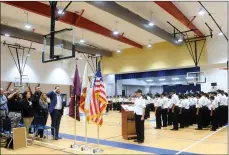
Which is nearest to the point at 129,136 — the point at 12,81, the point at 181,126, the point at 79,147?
the point at 79,147

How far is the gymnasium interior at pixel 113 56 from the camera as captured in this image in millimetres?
5965

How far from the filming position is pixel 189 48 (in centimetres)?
1366

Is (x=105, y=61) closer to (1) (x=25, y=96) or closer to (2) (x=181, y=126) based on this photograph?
(2) (x=181, y=126)

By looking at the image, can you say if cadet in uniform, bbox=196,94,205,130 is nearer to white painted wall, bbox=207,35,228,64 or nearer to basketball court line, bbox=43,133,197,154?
basketball court line, bbox=43,133,197,154

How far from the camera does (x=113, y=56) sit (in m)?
17.4

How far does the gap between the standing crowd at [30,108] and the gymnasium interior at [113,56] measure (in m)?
0.28

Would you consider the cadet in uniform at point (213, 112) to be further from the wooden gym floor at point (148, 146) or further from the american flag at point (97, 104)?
the american flag at point (97, 104)

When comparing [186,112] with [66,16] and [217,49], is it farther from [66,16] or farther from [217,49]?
[66,16]

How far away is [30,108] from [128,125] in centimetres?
298

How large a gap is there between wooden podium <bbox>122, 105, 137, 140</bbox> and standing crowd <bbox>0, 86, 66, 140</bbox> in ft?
6.54

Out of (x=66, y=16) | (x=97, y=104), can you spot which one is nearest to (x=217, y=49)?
(x=66, y=16)

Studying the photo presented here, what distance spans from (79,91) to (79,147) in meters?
1.47

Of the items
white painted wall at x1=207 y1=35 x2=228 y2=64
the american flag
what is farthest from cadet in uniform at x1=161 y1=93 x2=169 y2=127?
white painted wall at x1=207 y1=35 x2=228 y2=64

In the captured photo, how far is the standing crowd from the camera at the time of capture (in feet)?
20.6
